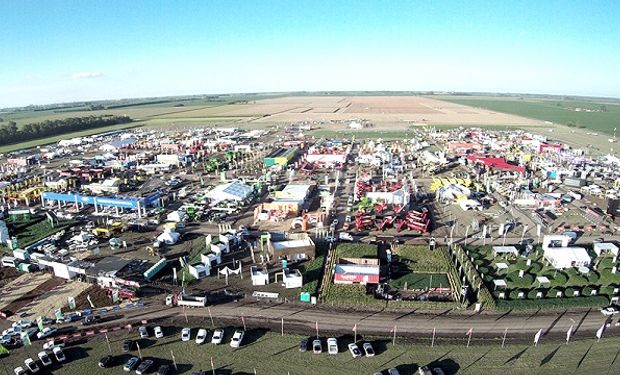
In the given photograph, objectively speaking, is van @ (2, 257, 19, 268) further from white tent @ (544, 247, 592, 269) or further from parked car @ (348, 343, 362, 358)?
white tent @ (544, 247, 592, 269)

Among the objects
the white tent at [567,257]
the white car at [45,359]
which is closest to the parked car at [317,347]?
the white car at [45,359]


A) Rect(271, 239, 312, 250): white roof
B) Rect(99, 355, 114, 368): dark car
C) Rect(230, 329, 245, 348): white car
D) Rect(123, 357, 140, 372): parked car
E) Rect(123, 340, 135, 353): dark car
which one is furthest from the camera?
Rect(271, 239, 312, 250): white roof

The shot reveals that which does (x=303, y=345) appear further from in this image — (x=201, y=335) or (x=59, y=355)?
(x=59, y=355)

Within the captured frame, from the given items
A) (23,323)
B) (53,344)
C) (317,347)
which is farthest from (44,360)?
(317,347)

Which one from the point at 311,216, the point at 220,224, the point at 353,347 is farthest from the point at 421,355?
the point at 220,224

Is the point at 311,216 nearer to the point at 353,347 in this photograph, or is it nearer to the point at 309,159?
the point at 353,347

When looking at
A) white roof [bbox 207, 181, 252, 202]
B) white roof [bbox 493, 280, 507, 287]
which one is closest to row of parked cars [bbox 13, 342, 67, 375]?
white roof [bbox 207, 181, 252, 202]

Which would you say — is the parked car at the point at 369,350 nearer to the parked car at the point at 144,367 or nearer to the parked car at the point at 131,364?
the parked car at the point at 144,367

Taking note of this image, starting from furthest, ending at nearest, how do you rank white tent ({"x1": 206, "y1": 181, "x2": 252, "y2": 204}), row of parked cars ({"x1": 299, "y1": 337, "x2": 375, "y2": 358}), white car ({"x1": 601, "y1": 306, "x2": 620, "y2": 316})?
1. white tent ({"x1": 206, "y1": 181, "x2": 252, "y2": 204})
2. white car ({"x1": 601, "y1": 306, "x2": 620, "y2": 316})
3. row of parked cars ({"x1": 299, "y1": 337, "x2": 375, "y2": 358})

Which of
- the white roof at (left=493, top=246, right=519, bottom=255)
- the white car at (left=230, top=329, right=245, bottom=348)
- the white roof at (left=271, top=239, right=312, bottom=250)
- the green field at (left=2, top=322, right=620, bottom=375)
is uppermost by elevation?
the white roof at (left=271, top=239, right=312, bottom=250)

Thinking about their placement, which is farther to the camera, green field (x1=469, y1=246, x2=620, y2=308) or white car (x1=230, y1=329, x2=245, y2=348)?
green field (x1=469, y1=246, x2=620, y2=308)
